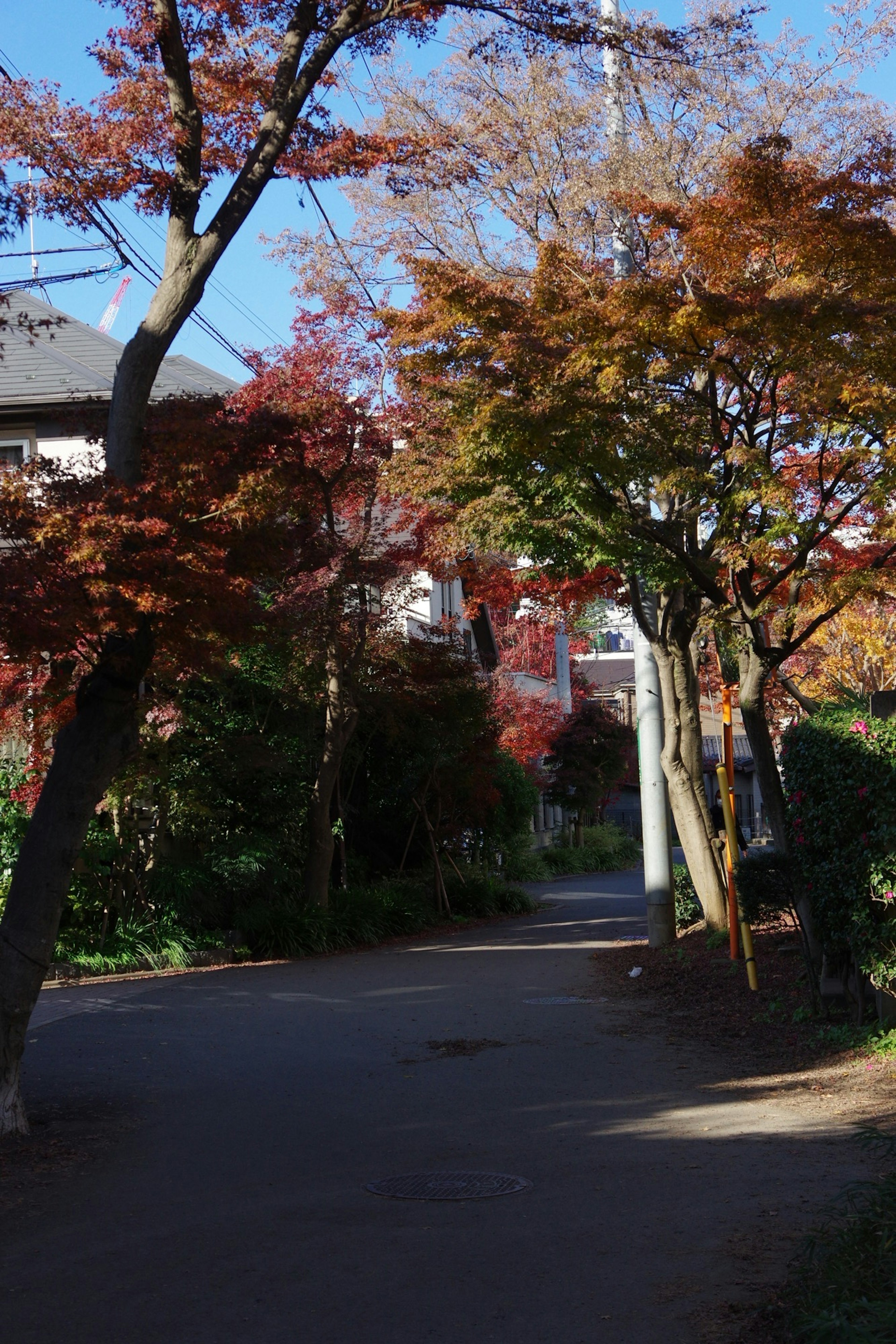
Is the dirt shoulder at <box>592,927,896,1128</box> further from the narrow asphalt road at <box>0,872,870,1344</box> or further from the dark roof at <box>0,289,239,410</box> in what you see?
the dark roof at <box>0,289,239,410</box>

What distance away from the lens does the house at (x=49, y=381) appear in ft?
69.6

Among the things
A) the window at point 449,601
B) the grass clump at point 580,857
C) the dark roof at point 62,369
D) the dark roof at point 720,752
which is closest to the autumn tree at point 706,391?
the dark roof at point 62,369

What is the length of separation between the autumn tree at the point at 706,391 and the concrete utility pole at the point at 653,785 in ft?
9.33

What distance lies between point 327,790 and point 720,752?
40980 mm

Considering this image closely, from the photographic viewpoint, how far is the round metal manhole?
5969 millimetres

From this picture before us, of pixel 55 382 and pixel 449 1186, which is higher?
pixel 55 382

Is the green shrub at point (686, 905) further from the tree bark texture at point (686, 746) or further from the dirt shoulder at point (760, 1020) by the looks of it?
the tree bark texture at point (686, 746)

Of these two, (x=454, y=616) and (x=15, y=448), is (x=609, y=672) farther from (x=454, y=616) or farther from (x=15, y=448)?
(x=15, y=448)

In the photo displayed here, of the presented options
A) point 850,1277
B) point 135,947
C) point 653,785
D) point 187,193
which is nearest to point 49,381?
point 135,947

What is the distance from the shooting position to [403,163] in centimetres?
888

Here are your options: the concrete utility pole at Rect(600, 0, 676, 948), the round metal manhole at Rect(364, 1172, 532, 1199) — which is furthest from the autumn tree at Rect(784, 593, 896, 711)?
the round metal manhole at Rect(364, 1172, 532, 1199)

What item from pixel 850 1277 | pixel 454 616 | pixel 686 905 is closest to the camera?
pixel 850 1277

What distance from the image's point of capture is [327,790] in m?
18.1

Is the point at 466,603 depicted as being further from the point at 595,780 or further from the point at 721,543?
the point at 595,780
